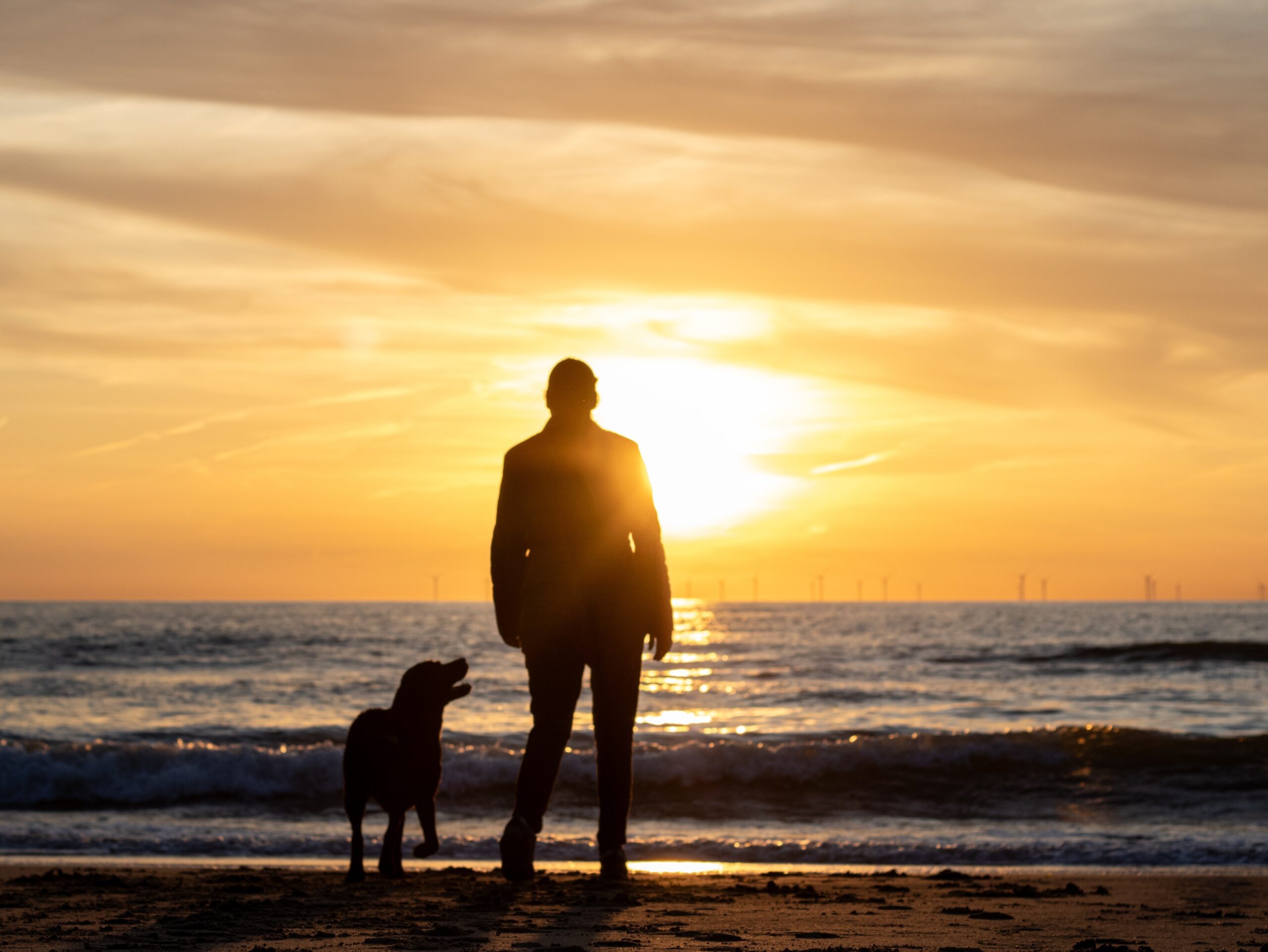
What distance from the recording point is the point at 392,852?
5.35m

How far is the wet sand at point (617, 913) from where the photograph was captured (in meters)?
3.67

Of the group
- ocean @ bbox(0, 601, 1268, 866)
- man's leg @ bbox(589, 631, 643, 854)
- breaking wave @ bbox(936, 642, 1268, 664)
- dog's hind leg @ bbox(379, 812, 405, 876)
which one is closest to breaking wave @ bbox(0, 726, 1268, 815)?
ocean @ bbox(0, 601, 1268, 866)

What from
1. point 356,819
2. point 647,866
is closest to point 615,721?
point 356,819

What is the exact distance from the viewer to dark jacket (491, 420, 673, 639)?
492cm

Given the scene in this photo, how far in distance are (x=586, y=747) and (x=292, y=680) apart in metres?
12.3

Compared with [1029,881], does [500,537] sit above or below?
above

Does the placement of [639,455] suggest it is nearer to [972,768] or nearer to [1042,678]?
[972,768]

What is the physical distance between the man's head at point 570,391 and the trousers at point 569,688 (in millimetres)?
824

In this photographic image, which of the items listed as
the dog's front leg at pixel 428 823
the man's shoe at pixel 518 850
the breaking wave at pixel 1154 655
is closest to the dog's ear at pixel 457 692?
the dog's front leg at pixel 428 823

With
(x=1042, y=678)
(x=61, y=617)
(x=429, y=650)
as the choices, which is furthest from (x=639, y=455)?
(x=61, y=617)

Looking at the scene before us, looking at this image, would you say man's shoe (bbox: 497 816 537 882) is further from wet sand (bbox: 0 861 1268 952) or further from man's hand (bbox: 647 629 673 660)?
man's hand (bbox: 647 629 673 660)

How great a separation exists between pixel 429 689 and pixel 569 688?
0.72m

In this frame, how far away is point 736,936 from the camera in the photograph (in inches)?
150

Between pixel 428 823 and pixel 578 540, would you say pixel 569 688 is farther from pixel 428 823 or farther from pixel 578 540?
pixel 428 823
